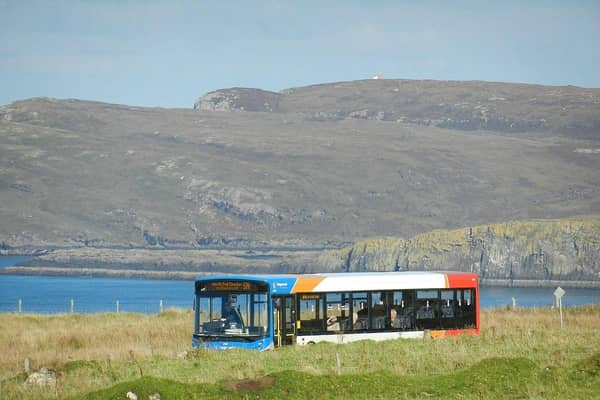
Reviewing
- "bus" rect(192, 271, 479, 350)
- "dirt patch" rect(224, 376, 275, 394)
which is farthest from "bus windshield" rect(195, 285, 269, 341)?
"dirt patch" rect(224, 376, 275, 394)

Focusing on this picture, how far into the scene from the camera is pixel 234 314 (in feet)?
115

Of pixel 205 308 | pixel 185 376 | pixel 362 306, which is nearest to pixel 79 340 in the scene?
pixel 205 308

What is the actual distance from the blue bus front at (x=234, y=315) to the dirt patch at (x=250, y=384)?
8.56m

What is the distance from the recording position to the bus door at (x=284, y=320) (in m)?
34.9

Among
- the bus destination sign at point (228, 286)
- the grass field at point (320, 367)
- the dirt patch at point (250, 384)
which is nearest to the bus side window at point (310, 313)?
the bus destination sign at point (228, 286)

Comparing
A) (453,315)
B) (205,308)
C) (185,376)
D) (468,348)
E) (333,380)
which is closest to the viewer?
(333,380)

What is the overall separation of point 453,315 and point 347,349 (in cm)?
695

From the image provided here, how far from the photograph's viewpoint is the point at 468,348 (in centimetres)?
3288

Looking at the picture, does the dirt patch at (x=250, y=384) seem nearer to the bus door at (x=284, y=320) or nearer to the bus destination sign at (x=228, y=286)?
the bus door at (x=284, y=320)

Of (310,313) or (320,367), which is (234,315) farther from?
(320,367)

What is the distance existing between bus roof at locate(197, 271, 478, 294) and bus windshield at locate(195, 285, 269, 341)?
1.51 ft

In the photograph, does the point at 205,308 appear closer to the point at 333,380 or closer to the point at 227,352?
the point at 227,352

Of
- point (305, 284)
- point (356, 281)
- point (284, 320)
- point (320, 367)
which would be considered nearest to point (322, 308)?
point (305, 284)

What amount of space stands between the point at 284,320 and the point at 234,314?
1.48 m
